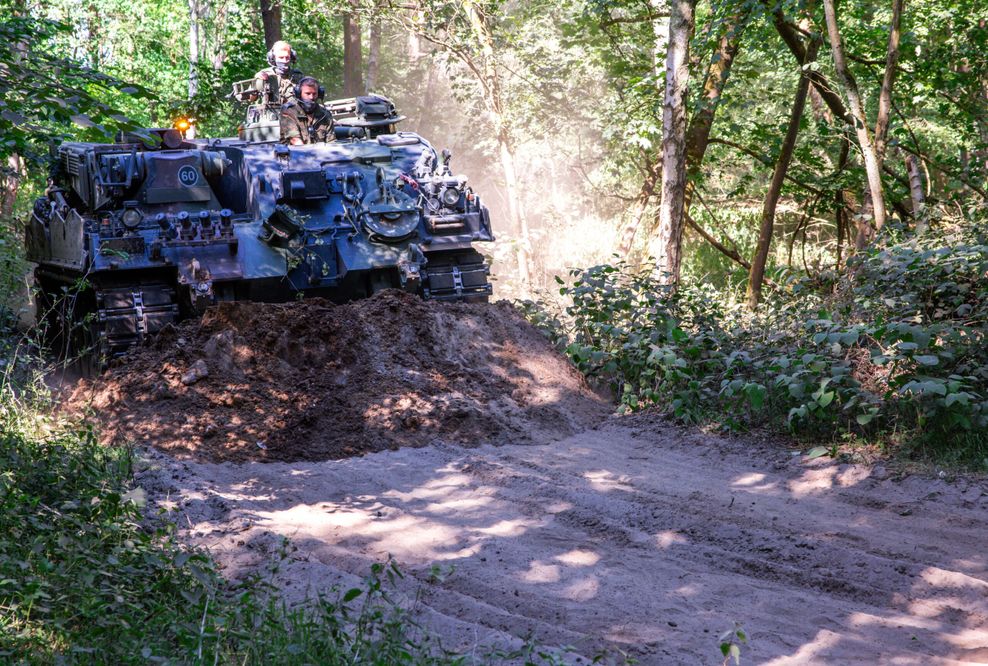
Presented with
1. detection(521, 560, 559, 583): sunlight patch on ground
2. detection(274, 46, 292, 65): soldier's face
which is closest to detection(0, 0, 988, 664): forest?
detection(521, 560, 559, 583): sunlight patch on ground

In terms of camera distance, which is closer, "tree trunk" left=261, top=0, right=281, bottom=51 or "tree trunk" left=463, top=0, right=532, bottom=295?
"tree trunk" left=463, top=0, right=532, bottom=295

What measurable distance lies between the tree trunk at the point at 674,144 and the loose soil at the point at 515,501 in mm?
2333

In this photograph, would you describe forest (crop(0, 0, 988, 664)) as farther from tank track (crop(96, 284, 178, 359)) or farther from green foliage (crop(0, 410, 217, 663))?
tank track (crop(96, 284, 178, 359))

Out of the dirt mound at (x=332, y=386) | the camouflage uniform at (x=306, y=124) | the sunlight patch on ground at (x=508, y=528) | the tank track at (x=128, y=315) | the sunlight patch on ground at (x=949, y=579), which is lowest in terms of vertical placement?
the sunlight patch on ground at (x=949, y=579)

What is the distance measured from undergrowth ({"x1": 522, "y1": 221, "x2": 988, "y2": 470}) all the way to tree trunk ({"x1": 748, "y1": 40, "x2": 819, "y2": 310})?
3.33 metres

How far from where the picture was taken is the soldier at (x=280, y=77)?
503 inches

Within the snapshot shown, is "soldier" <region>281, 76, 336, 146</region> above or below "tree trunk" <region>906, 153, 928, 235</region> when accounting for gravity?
above

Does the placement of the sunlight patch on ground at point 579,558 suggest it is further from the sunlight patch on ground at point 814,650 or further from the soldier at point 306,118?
the soldier at point 306,118

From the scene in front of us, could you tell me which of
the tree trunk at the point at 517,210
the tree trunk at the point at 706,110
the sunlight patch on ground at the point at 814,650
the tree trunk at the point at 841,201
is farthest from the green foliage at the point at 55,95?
the tree trunk at the point at 517,210

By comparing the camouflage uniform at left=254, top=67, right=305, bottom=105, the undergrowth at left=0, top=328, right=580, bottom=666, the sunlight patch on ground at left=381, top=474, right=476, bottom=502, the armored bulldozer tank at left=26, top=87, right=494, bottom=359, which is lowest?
the sunlight patch on ground at left=381, top=474, right=476, bottom=502

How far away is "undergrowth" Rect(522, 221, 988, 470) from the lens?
701cm

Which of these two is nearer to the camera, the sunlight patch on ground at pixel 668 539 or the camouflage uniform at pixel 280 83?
the sunlight patch on ground at pixel 668 539

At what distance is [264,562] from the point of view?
17.0 feet

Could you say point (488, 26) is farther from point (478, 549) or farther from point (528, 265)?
point (478, 549)
